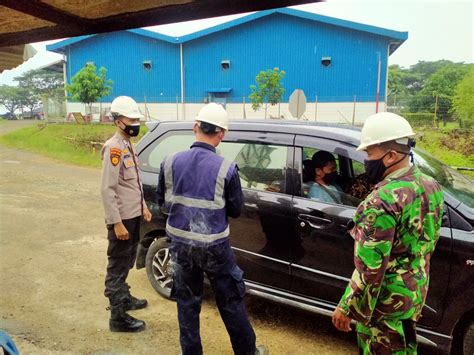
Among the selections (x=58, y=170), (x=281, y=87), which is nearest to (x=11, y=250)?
(x=58, y=170)

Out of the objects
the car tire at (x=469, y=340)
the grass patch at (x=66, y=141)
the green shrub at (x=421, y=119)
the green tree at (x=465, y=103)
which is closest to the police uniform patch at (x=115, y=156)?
the car tire at (x=469, y=340)

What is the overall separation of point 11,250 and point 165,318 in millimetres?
2988

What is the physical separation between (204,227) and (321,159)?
1407 millimetres

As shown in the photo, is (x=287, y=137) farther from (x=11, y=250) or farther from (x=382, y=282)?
(x=11, y=250)

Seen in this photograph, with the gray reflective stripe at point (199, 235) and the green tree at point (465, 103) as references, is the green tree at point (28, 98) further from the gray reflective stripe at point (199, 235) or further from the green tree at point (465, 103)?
the gray reflective stripe at point (199, 235)

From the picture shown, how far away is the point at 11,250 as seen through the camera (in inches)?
215

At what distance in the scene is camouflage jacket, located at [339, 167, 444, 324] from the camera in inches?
75.3

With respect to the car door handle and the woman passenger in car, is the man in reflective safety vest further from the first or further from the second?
the woman passenger in car

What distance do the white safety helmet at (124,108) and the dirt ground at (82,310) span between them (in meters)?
1.89

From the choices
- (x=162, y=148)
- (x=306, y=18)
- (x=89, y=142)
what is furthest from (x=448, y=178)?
(x=306, y=18)

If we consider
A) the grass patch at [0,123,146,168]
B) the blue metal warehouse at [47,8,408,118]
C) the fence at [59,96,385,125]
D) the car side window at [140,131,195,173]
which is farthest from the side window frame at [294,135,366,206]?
the blue metal warehouse at [47,8,408,118]

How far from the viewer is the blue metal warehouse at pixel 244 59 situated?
76.1ft

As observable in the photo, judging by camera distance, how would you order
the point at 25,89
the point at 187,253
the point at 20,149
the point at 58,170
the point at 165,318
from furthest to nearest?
1. the point at 25,89
2. the point at 20,149
3. the point at 58,170
4. the point at 165,318
5. the point at 187,253

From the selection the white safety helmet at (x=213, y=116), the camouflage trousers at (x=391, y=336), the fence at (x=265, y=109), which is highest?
the fence at (x=265, y=109)
